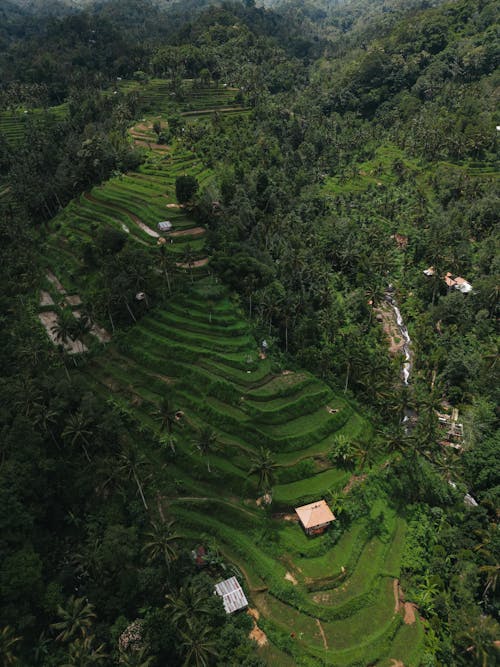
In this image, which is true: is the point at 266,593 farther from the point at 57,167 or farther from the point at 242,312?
the point at 57,167

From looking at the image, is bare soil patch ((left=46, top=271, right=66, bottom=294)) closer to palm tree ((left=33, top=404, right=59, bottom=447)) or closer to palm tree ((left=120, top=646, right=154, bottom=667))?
palm tree ((left=33, top=404, right=59, bottom=447))

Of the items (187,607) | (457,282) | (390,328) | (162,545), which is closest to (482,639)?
(187,607)

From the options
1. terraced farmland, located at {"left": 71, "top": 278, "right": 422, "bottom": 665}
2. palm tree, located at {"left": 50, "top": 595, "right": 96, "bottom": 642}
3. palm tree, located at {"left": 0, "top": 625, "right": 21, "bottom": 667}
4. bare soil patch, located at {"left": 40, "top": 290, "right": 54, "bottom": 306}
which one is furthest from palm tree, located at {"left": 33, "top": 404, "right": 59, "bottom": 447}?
bare soil patch, located at {"left": 40, "top": 290, "right": 54, "bottom": 306}

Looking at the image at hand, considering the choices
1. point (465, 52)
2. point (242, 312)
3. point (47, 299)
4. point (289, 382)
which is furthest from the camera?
point (465, 52)

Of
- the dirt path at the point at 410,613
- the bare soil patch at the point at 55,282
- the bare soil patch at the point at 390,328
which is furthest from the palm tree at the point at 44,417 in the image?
the bare soil patch at the point at 390,328

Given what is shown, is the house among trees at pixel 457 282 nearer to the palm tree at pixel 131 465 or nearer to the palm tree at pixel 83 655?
the palm tree at pixel 131 465

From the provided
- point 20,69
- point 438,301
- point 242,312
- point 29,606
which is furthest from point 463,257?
point 20,69
